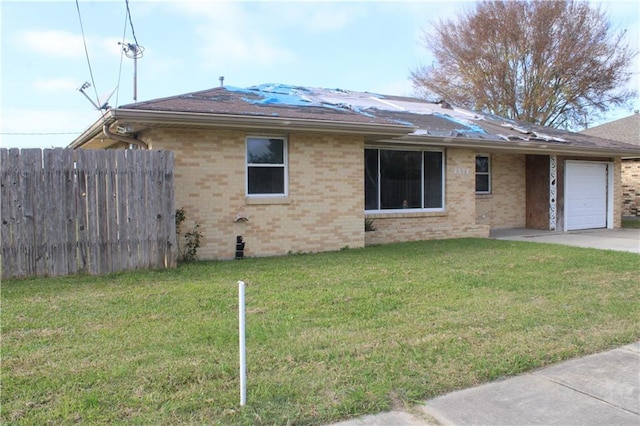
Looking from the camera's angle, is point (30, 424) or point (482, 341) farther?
point (482, 341)

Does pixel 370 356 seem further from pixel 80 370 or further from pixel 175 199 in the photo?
pixel 175 199

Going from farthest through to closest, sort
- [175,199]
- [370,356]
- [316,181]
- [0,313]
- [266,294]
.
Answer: [316,181] → [175,199] → [266,294] → [0,313] → [370,356]

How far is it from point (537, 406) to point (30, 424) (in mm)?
3588

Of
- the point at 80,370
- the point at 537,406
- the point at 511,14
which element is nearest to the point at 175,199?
the point at 80,370

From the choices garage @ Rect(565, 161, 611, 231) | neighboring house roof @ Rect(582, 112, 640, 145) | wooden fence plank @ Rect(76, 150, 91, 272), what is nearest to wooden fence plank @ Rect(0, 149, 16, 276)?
wooden fence plank @ Rect(76, 150, 91, 272)

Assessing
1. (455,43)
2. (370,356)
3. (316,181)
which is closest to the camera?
(370,356)

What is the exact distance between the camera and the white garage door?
677 inches

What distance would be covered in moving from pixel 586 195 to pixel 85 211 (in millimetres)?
16088

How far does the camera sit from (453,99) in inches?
1246

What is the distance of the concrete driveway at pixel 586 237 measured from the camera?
1289 centimetres

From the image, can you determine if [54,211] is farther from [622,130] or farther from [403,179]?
A: [622,130]

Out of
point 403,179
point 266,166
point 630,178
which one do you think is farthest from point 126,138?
point 630,178

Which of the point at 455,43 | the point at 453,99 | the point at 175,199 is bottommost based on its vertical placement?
the point at 175,199

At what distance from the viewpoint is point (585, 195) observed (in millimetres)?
17641
